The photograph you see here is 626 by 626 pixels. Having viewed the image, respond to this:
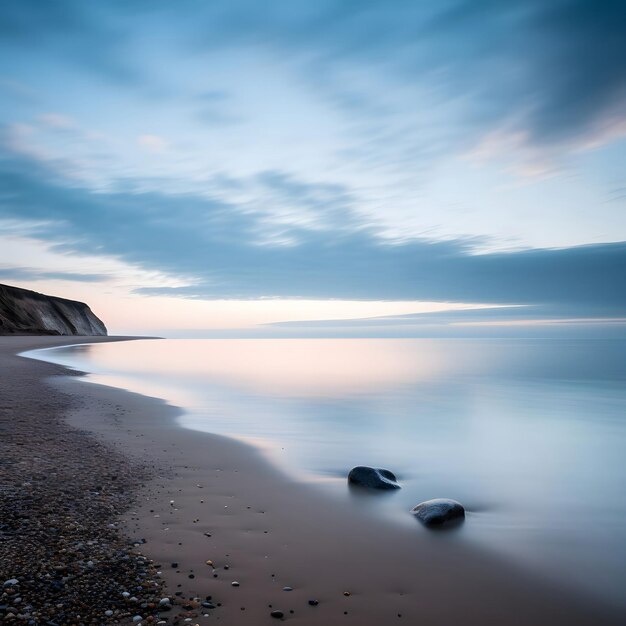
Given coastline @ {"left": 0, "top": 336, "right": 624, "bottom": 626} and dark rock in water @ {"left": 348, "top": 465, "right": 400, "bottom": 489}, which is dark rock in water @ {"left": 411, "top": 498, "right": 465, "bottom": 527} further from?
dark rock in water @ {"left": 348, "top": 465, "right": 400, "bottom": 489}

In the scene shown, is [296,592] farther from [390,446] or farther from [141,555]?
[390,446]

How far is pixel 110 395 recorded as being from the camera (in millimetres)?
16172

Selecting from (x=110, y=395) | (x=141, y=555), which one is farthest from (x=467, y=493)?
(x=110, y=395)

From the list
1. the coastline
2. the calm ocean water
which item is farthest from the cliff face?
the coastline

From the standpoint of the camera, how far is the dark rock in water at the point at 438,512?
6164mm

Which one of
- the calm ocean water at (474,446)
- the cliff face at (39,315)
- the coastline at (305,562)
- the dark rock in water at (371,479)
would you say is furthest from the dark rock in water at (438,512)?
the cliff face at (39,315)

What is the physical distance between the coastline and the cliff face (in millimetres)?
88358

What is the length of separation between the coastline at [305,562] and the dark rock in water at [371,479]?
2.66 feet

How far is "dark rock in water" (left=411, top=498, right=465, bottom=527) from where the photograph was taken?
20.2 ft

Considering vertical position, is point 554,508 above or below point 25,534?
below

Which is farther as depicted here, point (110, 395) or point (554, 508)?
point (110, 395)

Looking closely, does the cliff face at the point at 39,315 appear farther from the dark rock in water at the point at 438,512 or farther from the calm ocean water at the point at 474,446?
the dark rock in water at the point at 438,512

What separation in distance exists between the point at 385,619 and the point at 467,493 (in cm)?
436

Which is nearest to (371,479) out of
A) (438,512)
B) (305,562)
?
(438,512)
